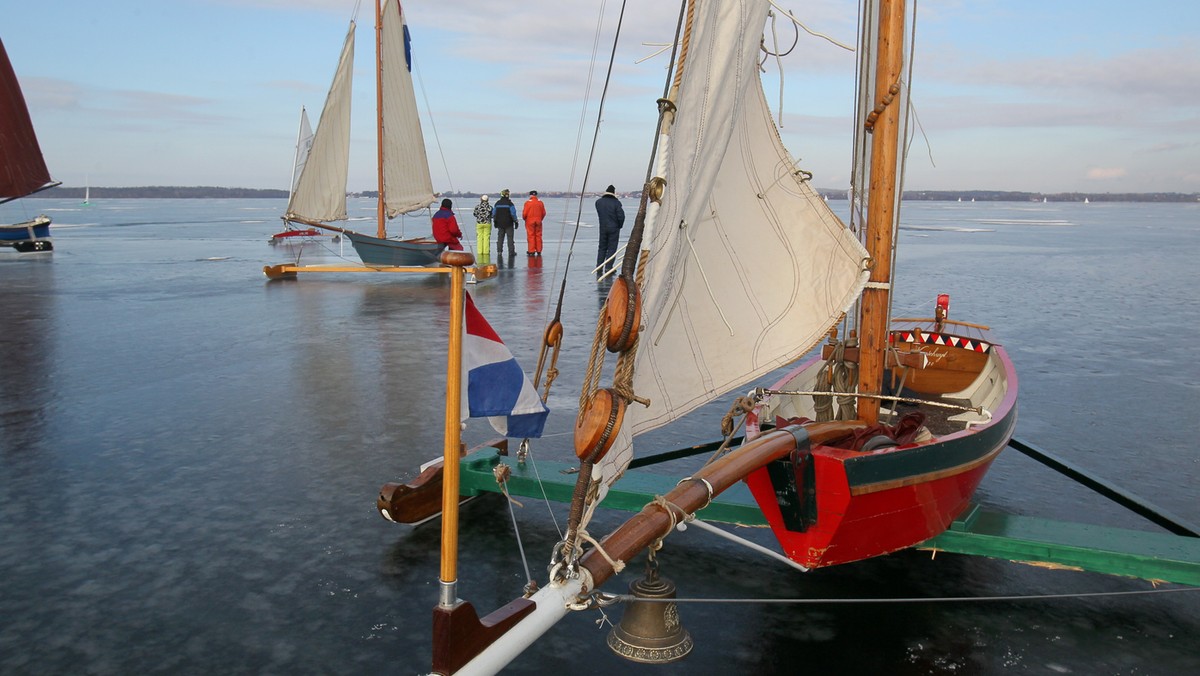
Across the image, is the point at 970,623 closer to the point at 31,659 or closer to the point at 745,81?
the point at 745,81

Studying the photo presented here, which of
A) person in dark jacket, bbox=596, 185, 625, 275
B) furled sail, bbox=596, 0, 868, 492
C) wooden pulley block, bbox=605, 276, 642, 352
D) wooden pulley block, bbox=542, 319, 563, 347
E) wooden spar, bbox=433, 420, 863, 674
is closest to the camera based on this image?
wooden spar, bbox=433, 420, 863, 674

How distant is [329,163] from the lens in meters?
22.4

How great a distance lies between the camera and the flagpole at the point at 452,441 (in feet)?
10.2

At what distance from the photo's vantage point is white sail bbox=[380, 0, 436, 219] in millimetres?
21250

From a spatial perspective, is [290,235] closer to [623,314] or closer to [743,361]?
[743,361]

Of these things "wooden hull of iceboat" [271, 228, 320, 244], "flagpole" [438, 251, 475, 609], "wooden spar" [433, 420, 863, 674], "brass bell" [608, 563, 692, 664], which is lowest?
"brass bell" [608, 563, 692, 664]

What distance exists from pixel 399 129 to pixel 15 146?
8307 millimetres

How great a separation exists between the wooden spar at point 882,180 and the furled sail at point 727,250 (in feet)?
0.86

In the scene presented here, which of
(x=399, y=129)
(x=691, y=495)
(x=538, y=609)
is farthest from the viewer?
(x=399, y=129)

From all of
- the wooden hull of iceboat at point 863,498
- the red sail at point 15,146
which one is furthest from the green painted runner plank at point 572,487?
the red sail at point 15,146

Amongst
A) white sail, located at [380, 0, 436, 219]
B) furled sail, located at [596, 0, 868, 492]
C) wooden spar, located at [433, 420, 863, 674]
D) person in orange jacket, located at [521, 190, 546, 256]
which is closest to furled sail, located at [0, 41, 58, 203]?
white sail, located at [380, 0, 436, 219]

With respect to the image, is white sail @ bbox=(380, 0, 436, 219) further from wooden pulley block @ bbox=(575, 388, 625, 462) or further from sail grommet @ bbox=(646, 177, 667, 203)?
wooden pulley block @ bbox=(575, 388, 625, 462)

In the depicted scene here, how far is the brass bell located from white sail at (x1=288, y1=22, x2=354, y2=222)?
19.9 metres

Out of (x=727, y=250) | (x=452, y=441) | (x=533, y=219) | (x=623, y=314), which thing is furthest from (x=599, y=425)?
(x=533, y=219)
